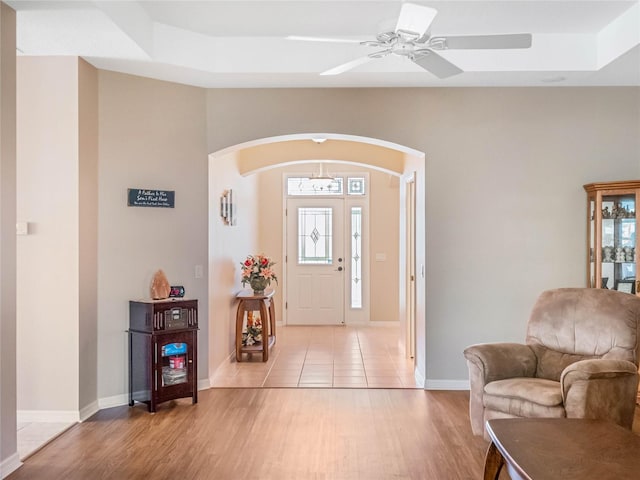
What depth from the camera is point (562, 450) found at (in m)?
2.37

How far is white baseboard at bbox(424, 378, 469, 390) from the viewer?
5113 millimetres

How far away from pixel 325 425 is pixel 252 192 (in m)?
4.73

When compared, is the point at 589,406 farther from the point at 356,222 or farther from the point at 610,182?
the point at 356,222

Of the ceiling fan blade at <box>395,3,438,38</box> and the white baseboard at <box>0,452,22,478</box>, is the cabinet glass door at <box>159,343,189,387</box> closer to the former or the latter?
the white baseboard at <box>0,452,22,478</box>

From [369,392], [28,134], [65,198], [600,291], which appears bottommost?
[369,392]

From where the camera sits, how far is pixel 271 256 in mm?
9289

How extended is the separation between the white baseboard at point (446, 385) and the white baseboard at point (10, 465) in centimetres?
327

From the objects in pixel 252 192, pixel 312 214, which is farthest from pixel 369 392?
pixel 312 214

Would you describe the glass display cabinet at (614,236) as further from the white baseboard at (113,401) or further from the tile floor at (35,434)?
the tile floor at (35,434)

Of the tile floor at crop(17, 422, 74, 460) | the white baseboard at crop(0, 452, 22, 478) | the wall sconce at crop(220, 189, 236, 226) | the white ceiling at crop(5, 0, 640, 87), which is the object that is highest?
the white ceiling at crop(5, 0, 640, 87)

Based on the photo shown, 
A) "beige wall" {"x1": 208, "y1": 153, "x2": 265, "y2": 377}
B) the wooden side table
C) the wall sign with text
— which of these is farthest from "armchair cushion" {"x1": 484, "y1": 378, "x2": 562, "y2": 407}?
the wooden side table

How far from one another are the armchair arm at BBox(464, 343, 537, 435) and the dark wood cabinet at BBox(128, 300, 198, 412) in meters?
2.23

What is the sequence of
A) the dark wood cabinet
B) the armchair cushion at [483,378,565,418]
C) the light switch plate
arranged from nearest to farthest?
the armchair cushion at [483,378,565,418] < the light switch plate < the dark wood cabinet

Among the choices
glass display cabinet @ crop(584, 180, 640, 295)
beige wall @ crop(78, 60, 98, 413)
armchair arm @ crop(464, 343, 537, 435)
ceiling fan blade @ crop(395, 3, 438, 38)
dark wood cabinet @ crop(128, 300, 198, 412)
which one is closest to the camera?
ceiling fan blade @ crop(395, 3, 438, 38)
